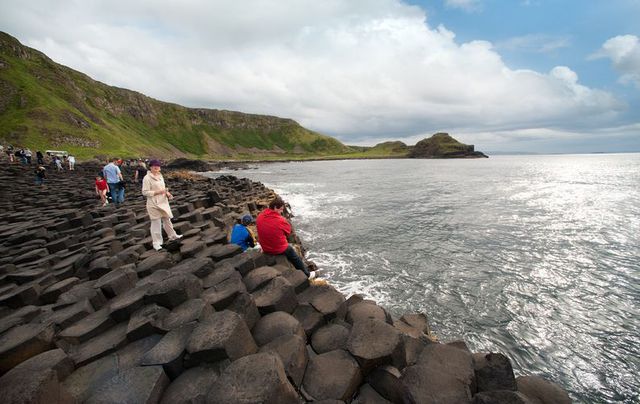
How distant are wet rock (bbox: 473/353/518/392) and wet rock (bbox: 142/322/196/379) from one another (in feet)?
15.2

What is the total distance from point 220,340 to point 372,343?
7.80 ft

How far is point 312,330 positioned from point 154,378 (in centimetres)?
275

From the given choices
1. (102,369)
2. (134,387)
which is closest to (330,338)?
(134,387)

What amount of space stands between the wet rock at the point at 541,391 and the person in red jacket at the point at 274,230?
227 inches

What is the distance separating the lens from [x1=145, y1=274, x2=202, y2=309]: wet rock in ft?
19.2

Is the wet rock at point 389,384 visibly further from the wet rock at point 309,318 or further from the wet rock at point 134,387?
the wet rock at point 134,387

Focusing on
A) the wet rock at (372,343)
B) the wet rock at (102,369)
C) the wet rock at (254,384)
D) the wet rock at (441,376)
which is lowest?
the wet rock at (102,369)

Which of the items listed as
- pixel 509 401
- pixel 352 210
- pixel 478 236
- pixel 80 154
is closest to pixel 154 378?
pixel 509 401

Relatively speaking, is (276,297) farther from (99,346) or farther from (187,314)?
(99,346)

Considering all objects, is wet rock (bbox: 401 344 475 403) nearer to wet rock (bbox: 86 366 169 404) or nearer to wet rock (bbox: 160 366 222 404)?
wet rock (bbox: 160 366 222 404)

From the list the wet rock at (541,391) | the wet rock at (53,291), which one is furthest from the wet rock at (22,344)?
the wet rock at (541,391)

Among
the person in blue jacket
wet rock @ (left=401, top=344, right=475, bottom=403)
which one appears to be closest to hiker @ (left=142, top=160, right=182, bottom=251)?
the person in blue jacket

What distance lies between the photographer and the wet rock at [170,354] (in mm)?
4297

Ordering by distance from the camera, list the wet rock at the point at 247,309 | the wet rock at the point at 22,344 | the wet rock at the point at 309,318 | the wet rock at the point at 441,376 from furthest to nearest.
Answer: the wet rock at the point at 309,318 → the wet rock at the point at 247,309 → the wet rock at the point at 22,344 → the wet rock at the point at 441,376
